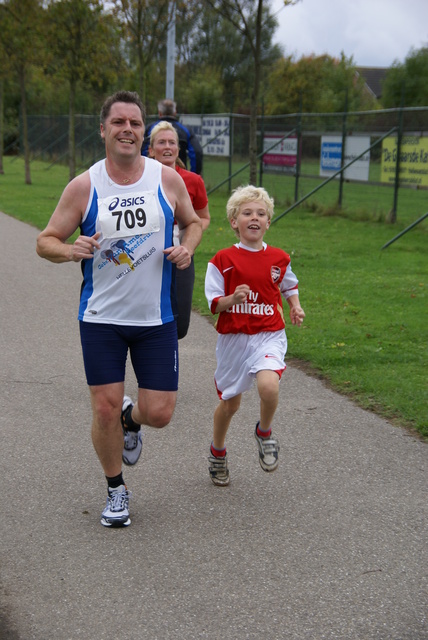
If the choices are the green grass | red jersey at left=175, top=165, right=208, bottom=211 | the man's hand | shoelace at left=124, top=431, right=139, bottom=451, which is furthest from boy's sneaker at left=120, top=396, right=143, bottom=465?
the green grass

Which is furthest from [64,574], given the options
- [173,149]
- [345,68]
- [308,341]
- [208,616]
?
[345,68]

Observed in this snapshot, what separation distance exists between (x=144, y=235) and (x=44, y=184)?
2728 cm

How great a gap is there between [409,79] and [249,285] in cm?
4718

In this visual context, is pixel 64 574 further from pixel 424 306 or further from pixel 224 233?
pixel 224 233

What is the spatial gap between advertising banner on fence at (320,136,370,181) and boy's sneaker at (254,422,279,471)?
14225mm

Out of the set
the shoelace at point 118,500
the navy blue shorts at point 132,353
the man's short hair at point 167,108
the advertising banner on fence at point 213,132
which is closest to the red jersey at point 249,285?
the navy blue shorts at point 132,353

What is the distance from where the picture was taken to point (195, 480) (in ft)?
15.6

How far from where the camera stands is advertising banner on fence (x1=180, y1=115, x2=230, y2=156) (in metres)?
25.0

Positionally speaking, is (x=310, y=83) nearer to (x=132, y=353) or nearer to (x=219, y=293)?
(x=219, y=293)

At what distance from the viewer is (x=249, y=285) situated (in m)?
4.51

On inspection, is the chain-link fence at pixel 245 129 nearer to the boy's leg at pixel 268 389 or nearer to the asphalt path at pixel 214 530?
the asphalt path at pixel 214 530

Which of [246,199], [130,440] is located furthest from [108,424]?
[246,199]

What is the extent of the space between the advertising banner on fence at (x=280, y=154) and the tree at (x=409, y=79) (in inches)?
1028

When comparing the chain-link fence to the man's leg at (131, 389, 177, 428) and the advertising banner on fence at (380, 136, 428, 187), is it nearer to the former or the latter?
the advertising banner on fence at (380, 136, 428, 187)
